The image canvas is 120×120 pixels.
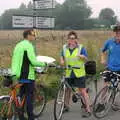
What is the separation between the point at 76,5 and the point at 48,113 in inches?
2708

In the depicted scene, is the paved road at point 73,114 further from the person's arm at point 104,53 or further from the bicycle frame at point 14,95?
the bicycle frame at point 14,95

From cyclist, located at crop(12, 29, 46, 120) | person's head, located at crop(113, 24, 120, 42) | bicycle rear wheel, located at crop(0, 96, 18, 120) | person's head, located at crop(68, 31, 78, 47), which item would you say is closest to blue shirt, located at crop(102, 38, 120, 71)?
person's head, located at crop(113, 24, 120, 42)

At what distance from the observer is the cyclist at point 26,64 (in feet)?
22.0

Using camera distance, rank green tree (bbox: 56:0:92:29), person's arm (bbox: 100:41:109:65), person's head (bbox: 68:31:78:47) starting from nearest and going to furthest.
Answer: person's head (bbox: 68:31:78:47)
person's arm (bbox: 100:41:109:65)
green tree (bbox: 56:0:92:29)

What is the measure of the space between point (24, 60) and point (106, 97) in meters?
2.07

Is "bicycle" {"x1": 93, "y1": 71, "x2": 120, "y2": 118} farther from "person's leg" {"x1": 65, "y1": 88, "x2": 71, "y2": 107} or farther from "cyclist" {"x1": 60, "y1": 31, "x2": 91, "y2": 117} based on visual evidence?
"person's leg" {"x1": 65, "y1": 88, "x2": 71, "y2": 107}

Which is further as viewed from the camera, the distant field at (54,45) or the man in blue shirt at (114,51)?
the distant field at (54,45)

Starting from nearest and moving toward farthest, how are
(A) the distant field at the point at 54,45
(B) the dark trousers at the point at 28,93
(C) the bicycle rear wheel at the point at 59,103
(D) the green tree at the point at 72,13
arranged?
(B) the dark trousers at the point at 28,93 → (C) the bicycle rear wheel at the point at 59,103 → (A) the distant field at the point at 54,45 → (D) the green tree at the point at 72,13

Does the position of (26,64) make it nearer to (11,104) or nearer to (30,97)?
(30,97)

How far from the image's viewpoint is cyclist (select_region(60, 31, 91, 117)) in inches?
308

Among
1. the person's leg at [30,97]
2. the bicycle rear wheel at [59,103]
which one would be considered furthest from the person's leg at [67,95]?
the person's leg at [30,97]

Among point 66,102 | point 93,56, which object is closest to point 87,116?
point 66,102

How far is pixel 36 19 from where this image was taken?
11.1 meters

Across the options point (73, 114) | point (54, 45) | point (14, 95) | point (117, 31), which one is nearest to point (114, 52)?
point (117, 31)
